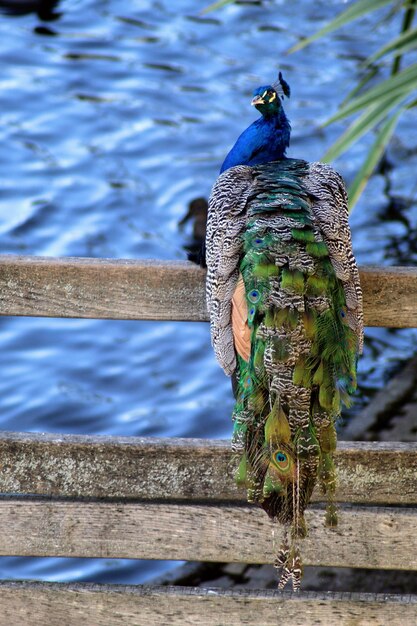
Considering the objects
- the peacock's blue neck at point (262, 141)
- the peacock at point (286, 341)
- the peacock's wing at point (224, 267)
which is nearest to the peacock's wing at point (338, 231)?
the peacock at point (286, 341)

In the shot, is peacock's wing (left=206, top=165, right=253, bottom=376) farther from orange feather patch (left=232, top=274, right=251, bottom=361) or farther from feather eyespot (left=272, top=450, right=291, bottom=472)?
feather eyespot (left=272, top=450, right=291, bottom=472)

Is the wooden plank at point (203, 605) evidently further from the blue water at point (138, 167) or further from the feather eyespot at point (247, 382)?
the blue water at point (138, 167)

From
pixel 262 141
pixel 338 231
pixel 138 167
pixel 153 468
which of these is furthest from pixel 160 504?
pixel 138 167

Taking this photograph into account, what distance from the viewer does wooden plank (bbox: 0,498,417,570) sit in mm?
2816

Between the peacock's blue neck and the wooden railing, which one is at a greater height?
the peacock's blue neck

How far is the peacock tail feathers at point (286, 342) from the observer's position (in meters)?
2.54

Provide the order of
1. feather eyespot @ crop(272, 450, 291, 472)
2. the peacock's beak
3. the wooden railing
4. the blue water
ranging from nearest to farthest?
feather eyespot @ crop(272, 450, 291, 472) < the wooden railing < the peacock's beak < the blue water

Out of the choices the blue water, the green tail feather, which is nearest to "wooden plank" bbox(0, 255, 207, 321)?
the green tail feather

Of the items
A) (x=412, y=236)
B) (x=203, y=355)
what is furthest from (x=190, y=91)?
(x=203, y=355)

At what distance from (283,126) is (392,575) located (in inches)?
69.7

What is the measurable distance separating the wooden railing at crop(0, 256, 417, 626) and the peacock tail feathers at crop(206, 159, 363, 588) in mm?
118

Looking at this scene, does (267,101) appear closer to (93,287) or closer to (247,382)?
(93,287)

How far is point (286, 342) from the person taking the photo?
2.54 metres

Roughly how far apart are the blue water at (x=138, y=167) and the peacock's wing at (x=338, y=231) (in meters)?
1.99
